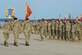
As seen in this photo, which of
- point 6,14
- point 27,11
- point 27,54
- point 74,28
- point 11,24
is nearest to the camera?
point 27,54

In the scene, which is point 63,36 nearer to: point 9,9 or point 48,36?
A: point 48,36

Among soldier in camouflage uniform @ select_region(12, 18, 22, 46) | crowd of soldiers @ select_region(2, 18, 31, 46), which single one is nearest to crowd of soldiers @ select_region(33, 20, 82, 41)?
crowd of soldiers @ select_region(2, 18, 31, 46)

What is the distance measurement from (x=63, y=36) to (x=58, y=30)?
2.33 ft

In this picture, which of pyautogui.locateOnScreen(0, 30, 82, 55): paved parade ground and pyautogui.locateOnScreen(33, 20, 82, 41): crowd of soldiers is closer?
pyautogui.locateOnScreen(0, 30, 82, 55): paved parade ground

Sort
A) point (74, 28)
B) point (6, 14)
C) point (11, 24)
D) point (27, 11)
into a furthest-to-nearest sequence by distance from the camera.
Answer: point (6, 14)
point (27, 11)
point (74, 28)
point (11, 24)

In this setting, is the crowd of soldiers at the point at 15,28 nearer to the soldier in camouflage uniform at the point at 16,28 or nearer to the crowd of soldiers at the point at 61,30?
the soldier in camouflage uniform at the point at 16,28

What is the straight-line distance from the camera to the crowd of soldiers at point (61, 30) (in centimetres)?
3011

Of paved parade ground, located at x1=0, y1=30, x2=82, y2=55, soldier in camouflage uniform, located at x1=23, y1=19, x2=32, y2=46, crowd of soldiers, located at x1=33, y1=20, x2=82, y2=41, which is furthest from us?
crowd of soldiers, located at x1=33, y1=20, x2=82, y2=41

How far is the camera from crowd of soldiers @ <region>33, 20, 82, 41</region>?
30109mm

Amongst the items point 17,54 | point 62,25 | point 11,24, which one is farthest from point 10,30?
point 62,25

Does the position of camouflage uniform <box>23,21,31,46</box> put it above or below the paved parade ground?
above

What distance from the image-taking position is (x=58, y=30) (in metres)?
31.8

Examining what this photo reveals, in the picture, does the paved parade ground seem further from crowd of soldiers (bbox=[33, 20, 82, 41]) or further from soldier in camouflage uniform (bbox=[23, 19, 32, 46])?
crowd of soldiers (bbox=[33, 20, 82, 41])

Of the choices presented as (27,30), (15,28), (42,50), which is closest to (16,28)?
(15,28)
